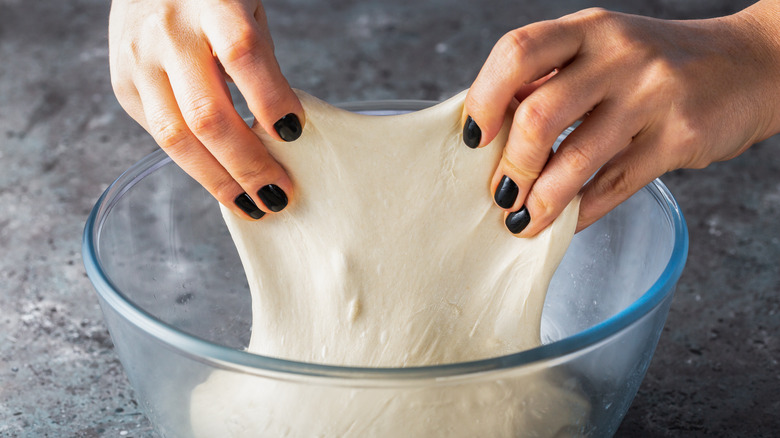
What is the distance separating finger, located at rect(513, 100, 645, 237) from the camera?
621mm

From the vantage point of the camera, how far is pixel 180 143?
67cm

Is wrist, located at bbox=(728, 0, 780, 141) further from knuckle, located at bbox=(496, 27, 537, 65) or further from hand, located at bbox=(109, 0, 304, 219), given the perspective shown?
hand, located at bbox=(109, 0, 304, 219)

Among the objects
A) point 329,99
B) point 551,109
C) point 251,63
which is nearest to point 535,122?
point 551,109

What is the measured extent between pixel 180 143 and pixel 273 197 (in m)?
0.09

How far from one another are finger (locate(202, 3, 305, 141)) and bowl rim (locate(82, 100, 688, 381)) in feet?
0.61

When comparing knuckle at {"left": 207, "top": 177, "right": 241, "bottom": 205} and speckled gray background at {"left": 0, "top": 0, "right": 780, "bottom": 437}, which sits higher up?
knuckle at {"left": 207, "top": 177, "right": 241, "bottom": 205}

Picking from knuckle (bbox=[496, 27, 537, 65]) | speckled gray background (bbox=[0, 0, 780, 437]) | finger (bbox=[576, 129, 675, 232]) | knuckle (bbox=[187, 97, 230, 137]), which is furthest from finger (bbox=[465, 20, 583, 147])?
speckled gray background (bbox=[0, 0, 780, 437])

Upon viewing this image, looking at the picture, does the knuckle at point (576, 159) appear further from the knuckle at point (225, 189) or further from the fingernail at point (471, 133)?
the knuckle at point (225, 189)

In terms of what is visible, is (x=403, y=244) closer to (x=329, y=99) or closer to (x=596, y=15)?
(x=596, y=15)

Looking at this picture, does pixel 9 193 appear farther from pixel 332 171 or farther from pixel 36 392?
pixel 332 171

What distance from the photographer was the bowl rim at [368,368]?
50 cm

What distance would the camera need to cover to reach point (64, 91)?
5.11 ft

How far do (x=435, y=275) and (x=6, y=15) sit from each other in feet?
5.37

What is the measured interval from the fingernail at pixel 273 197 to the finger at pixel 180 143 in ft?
0.06
